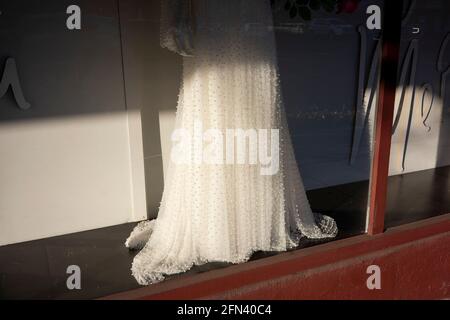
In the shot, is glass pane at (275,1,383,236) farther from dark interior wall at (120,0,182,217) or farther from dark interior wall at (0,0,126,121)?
dark interior wall at (0,0,126,121)

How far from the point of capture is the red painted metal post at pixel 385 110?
7.86ft

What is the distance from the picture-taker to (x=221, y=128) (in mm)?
2344

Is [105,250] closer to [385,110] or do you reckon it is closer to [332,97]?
[385,110]

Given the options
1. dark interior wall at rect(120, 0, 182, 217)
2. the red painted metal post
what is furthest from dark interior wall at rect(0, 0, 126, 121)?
the red painted metal post

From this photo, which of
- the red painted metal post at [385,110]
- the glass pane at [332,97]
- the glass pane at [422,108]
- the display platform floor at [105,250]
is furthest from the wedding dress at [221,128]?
the glass pane at [422,108]

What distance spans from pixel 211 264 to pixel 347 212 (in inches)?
50.2

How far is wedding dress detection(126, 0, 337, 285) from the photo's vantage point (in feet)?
7.41

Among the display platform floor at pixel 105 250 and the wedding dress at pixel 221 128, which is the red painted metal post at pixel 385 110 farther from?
the wedding dress at pixel 221 128

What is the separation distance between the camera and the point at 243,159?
2.43m

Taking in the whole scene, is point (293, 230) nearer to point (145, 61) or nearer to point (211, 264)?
point (211, 264)

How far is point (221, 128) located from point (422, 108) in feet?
Answer: 9.31

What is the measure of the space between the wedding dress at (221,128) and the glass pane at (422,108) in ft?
5.36
